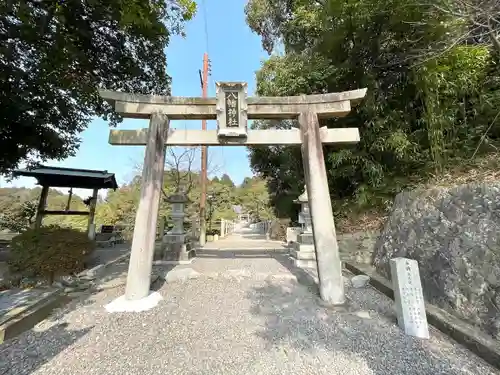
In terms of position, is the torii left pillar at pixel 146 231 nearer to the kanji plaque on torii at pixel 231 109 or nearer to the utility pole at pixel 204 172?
the kanji plaque on torii at pixel 231 109

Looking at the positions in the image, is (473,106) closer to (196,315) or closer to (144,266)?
(196,315)

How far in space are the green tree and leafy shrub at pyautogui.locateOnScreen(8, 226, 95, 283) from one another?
283 cm

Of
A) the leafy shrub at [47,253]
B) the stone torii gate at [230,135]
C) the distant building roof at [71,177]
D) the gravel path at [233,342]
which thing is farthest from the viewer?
the distant building roof at [71,177]

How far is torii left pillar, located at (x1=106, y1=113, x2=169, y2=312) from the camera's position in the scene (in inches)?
158

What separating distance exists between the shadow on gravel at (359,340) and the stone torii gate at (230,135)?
0.66m

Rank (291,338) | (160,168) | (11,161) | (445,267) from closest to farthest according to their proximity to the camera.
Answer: (291,338) → (445,267) → (160,168) → (11,161)

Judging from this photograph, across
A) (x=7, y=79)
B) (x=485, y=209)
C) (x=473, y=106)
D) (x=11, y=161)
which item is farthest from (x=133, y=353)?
(x=11, y=161)

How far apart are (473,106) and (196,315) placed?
6.37 meters

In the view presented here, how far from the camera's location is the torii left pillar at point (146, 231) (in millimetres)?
4016

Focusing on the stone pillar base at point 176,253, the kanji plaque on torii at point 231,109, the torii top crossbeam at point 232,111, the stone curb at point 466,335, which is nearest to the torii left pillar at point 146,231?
the torii top crossbeam at point 232,111

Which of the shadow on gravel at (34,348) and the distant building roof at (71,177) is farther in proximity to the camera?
the distant building roof at (71,177)

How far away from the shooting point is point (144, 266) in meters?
4.16

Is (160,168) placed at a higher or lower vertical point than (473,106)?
lower

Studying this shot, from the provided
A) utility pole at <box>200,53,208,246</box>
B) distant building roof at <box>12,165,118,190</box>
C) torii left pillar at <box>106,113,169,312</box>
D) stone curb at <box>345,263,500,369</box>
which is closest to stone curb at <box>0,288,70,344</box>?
torii left pillar at <box>106,113,169,312</box>
